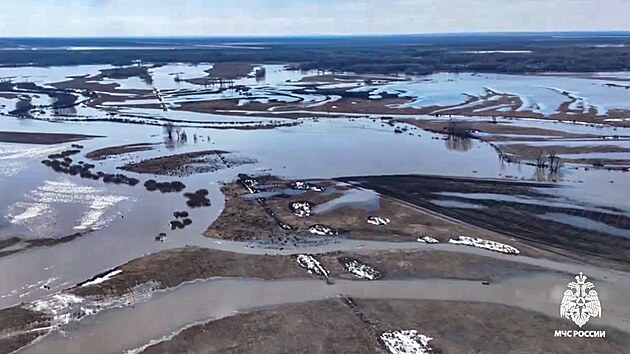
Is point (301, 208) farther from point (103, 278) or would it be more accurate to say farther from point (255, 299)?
point (103, 278)

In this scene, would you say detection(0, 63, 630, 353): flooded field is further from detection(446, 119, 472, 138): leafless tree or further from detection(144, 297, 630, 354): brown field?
detection(144, 297, 630, 354): brown field

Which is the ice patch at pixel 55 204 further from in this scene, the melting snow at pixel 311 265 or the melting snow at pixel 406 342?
the melting snow at pixel 406 342

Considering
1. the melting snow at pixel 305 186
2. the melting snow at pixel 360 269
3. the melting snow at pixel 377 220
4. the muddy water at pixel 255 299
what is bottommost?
the muddy water at pixel 255 299

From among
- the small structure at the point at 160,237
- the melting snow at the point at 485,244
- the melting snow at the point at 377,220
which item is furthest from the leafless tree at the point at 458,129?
the small structure at the point at 160,237

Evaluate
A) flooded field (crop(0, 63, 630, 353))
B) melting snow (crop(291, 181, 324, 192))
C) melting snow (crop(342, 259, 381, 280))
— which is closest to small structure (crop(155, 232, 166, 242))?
flooded field (crop(0, 63, 630, 353))

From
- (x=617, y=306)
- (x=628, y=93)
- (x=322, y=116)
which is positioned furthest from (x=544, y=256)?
(x=628, y=93)

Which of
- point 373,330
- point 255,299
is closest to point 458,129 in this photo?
point 255,299

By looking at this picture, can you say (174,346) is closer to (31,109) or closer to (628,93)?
(31,109)
